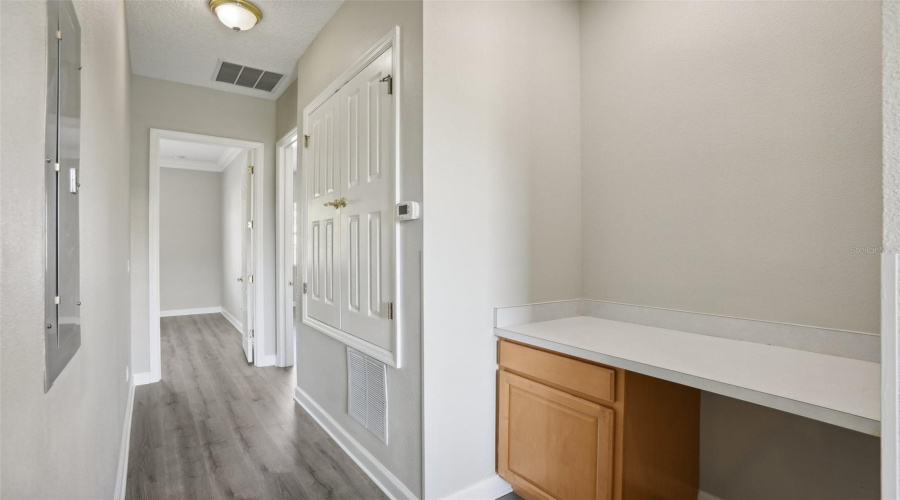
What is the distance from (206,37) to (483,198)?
2.60 meters

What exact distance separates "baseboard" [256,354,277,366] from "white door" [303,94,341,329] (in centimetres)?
168

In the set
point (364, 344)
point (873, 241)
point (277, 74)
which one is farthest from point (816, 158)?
point (277, 74)

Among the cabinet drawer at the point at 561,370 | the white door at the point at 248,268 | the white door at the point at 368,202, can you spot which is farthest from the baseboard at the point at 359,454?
the white door at the point at 248,268

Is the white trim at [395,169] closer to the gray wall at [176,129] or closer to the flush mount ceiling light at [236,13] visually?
the flush mount ceiling light at [236,13]

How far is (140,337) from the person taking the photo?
12.5 feet

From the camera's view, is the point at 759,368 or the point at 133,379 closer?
the point at 759,368

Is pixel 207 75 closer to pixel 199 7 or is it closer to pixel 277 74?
pixel 277 74

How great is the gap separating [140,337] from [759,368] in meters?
4.55

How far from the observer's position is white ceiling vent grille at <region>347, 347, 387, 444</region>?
221 centimetres

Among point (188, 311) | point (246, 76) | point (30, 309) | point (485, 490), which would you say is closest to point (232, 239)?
point (188, 311)

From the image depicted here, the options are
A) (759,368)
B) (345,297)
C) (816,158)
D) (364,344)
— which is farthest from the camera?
(345,297)

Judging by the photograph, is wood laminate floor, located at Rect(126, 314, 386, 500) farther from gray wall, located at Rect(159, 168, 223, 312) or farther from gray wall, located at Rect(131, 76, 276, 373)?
gray wall, located at Rect(159, 168, 223, 312)

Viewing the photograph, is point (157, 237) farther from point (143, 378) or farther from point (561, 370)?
point (561, 370)
